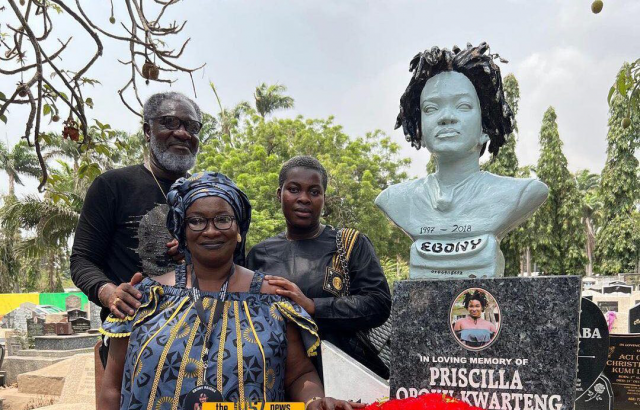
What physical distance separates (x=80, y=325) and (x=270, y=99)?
1686 cm

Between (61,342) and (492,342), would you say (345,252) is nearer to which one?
(492,342)

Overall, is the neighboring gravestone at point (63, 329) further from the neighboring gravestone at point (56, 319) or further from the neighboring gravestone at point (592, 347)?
the neighboring gravestone at point (592, 347)

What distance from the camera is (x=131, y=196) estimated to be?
269 cm

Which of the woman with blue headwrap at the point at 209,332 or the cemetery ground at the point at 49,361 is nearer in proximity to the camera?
the woman with blue headwrap at the point at 209,332

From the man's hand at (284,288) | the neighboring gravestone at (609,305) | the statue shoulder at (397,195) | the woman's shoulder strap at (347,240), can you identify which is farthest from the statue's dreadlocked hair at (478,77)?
the neighboring gravestone at (609,305)

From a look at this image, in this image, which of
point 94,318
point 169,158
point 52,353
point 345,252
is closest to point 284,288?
point 345,252

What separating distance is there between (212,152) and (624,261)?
21291 mm

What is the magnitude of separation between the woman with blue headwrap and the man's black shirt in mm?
616

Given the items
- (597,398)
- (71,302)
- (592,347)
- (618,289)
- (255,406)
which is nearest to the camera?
(255,406)

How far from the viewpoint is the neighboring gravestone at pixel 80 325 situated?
13766mm

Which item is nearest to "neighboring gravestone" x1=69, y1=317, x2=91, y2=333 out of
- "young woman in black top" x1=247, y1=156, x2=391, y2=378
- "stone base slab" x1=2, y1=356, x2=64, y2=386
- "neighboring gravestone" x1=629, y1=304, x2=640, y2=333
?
"stone base slab" x1=2, y1=356, x2=64, y2=386

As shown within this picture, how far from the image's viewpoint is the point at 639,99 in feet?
11.9

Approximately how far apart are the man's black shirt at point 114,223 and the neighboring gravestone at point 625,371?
5.88 m

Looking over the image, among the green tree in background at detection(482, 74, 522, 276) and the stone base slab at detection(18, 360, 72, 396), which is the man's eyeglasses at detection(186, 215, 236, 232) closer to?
the stone base slab at detection(18, 360, 72, 396)
